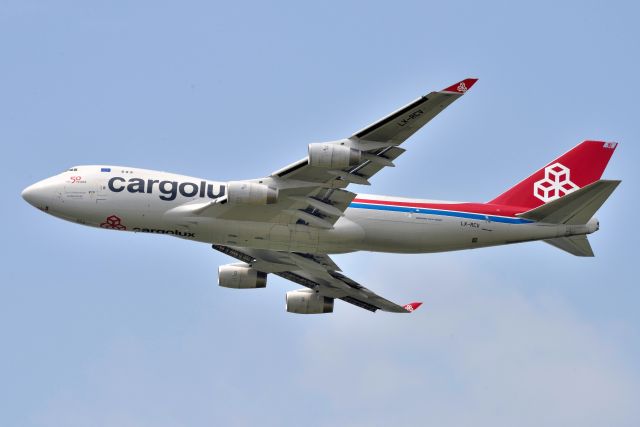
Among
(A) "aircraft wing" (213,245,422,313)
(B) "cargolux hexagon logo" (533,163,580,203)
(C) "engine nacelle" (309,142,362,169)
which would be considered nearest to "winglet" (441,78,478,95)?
(C) "engine nacelle" (309,142,362,169)

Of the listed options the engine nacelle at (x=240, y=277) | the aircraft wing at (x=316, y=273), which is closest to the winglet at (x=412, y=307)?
the aircraft wing at (x=316, y=273)

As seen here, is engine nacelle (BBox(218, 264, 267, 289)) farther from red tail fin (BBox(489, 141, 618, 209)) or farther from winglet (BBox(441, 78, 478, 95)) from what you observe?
winglet (BBox(441, 78, 478, 95))

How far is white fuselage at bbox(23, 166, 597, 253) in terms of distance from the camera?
6103cm

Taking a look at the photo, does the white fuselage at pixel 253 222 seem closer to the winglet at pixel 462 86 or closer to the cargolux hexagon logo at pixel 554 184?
the cargolux hexagon logo at pixel 554 184

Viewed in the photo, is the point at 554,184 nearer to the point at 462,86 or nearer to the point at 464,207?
the point at 464,207

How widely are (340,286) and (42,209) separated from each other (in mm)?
19871

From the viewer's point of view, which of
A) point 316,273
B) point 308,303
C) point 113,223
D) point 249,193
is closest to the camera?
point 249,193

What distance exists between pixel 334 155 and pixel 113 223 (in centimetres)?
1381

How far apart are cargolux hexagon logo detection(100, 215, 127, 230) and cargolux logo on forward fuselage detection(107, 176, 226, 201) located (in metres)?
1.48

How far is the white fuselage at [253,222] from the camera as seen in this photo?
61031 millimetres

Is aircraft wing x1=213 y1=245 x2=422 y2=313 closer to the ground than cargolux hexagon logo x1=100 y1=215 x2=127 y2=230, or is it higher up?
closer to the ground

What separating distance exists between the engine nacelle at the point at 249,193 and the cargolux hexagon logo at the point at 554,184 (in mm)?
17339

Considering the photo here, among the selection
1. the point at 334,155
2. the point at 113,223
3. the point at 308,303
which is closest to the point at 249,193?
the point at 334,155

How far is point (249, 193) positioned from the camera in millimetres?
58562
